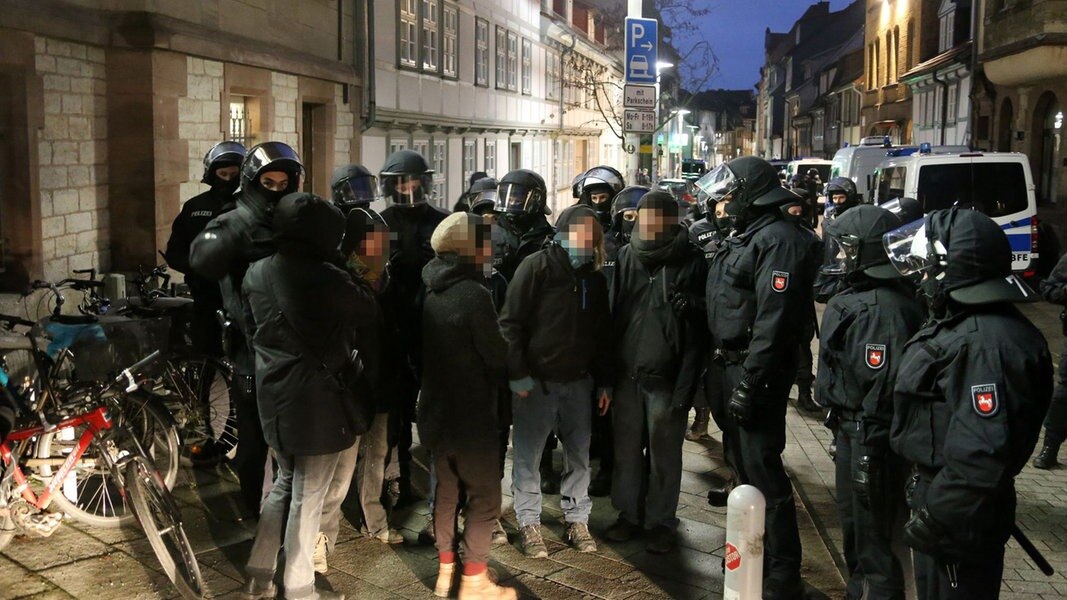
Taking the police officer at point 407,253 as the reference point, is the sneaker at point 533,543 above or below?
below

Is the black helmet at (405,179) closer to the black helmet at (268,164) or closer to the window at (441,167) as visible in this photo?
the black helmet at (268,164)

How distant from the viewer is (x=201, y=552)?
5789 millimetres

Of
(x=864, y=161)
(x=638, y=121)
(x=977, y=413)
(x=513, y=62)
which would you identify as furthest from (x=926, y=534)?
(x=513, y=62)

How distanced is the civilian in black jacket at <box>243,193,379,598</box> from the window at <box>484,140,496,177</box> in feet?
74.1

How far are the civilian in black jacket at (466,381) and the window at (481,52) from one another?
2102 cm

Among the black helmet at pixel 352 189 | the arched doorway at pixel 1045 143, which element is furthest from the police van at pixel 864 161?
the black helmet at pixel 352 189

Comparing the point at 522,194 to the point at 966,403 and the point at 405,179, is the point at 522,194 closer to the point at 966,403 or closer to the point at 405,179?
the point at 405,179

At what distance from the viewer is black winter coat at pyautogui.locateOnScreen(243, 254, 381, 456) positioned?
469 cm

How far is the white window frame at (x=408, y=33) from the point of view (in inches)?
775

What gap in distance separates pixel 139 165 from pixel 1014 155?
41.0ft

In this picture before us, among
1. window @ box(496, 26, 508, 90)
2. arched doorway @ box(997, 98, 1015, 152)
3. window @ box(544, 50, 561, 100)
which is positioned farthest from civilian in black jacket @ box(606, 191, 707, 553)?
window @ box(544, 50, 561, 100)

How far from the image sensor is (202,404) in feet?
22.6

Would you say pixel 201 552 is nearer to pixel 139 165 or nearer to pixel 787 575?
pixel 787 575

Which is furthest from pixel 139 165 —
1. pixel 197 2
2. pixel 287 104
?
pixel 287 104
